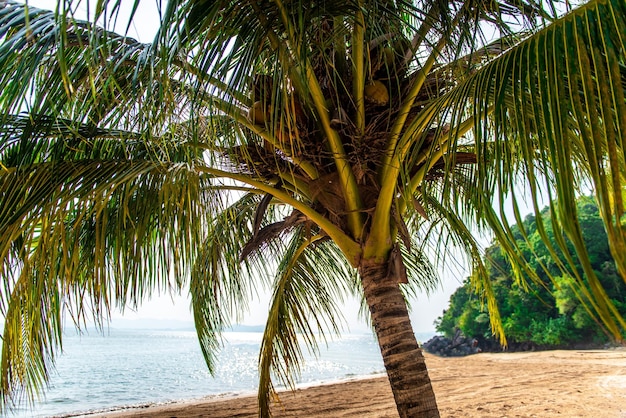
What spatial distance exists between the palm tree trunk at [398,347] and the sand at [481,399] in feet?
9.03

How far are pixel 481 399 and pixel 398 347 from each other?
158 inches

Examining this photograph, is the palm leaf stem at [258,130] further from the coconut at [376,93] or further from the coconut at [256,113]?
the coconut at [376,93]

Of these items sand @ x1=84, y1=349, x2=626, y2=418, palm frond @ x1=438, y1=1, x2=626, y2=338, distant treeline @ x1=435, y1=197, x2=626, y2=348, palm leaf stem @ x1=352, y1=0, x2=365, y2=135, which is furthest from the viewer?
distant treeline @ x1=435, y1=197, x2=626, y2=348

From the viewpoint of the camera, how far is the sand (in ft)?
16.1

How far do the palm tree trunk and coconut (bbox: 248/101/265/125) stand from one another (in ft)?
3.19

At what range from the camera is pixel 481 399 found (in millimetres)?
5773

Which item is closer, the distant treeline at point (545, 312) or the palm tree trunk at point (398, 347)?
the palm tree trunk at point (398, 347)

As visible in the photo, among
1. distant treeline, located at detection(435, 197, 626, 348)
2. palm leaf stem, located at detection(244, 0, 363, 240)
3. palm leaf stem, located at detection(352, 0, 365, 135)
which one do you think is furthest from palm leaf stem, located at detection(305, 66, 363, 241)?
distant treeline, located at detection(435, 197, 626, 348)

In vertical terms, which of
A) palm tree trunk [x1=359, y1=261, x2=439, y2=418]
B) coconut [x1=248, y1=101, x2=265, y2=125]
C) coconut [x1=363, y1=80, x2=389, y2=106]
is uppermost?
coconut [x1=363, y1=80, x2=389, y2=106]

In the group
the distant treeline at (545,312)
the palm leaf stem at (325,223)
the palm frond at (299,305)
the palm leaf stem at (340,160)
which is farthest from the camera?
the distant treeline at (545,312)

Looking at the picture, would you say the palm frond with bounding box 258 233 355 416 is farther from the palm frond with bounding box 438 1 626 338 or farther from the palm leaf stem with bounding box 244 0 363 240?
the palm frond with bounding box 438 1 626 338

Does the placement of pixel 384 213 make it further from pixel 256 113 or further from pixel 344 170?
pixel 256 113

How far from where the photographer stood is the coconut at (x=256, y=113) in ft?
7.76

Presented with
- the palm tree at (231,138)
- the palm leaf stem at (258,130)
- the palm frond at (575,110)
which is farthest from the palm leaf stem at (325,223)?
the palm frond at (575,110)
